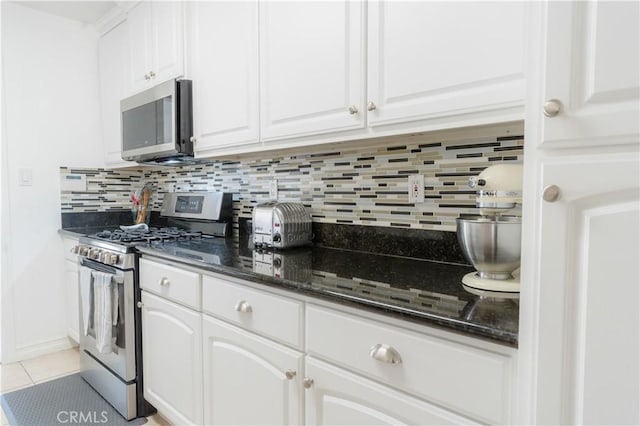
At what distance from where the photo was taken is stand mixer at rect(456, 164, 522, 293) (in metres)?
1.02

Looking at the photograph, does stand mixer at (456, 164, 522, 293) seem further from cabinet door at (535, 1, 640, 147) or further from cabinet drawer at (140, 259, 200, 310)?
cabinet drawer at (140, 259, 200, 310)

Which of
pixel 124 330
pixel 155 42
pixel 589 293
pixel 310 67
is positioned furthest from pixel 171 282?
pixel 589 293

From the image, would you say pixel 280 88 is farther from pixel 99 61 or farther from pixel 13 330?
pixel 13 330

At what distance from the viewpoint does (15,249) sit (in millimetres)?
2646

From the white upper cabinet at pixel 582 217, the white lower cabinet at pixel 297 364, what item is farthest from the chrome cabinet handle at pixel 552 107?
the white lower cabinet at pixel 297 364

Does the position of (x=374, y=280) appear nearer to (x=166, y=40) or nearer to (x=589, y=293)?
(x=589, y=293)

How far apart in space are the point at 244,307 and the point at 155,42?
172 centimetres

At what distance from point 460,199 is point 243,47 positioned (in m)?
1.14

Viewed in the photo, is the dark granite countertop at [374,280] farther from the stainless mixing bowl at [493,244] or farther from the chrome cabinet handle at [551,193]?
the chrome cabinet handle at [551,193]

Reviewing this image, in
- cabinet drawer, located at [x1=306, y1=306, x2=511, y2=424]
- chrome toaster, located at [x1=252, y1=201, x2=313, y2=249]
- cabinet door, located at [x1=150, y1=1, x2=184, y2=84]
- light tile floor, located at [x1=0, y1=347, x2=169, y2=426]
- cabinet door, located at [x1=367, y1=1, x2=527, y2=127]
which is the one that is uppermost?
cabinet door, located at [x1=150, y1=1, x2=184, y2=84]

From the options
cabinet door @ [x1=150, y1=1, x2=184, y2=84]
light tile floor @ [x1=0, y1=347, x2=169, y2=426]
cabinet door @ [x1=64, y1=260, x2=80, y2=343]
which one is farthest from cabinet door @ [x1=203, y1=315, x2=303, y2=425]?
cabinet door @ [x1=64, y1=260, x2=80, y2=343]

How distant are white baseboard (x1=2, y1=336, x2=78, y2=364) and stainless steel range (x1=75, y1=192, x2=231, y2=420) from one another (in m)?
0.60

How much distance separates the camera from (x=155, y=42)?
225 cm

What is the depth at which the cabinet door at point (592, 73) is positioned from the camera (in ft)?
2.01
